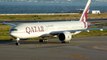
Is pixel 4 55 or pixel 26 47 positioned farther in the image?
pixel 26 47

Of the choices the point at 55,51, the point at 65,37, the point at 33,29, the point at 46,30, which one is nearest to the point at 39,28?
the point at 33,29

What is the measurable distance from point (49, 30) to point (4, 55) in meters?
Answer: 12.3

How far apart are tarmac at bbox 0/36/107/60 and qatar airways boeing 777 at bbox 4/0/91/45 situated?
134 cm

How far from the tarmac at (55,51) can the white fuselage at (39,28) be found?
1.44 metres

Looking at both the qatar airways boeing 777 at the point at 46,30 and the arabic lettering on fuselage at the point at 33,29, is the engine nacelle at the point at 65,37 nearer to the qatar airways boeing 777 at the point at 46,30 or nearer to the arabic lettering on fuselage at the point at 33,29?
the qatar airways boeing 777 at the point at 46,30

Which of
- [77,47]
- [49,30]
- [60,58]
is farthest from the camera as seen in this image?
→ [49,30]

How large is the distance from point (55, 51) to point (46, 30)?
8.49 metres

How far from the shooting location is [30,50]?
40.2m

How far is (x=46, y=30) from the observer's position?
47438 mm

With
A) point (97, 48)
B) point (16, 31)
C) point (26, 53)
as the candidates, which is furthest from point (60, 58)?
point (16, 31)

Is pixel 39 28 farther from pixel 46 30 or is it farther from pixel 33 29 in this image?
pixel 46 30

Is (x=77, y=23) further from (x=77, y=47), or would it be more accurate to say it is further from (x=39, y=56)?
(x=39, y=56)

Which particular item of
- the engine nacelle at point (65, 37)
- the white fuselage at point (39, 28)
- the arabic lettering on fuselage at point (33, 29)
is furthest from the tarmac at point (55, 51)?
the arabic lettering on fuselage at point (33, 29)

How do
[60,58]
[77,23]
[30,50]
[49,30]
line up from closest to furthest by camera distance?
1. [60,58]
2. [30,50]
3. [49,30]
4. [77,23]
